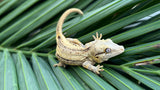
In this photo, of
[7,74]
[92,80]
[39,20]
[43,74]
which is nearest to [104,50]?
[92,80]

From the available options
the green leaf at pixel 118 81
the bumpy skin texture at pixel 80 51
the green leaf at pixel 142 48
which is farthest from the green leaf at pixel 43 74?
the green leaf at pixel 142 48

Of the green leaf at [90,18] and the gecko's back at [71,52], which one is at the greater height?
the green leaf at [90,18]

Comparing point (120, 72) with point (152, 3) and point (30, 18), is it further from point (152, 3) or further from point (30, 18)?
point (30, 18)

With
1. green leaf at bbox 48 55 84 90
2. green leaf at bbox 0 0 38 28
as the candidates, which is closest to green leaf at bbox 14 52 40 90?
green leaf at bbox 48 55 84 90

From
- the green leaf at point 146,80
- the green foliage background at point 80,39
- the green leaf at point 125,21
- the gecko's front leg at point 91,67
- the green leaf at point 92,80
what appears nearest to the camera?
the green leaf at point 146,80

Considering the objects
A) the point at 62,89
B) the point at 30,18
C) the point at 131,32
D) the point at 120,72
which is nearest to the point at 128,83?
the point at 120,72

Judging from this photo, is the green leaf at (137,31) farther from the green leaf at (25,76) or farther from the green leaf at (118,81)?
the green leaf at (25,76)

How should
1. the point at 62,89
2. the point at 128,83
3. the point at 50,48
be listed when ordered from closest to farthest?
the point at 128,83, the point at 62,89, the point at 50,48

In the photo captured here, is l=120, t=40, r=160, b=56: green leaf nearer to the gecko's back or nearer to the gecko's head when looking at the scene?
the gecko's head

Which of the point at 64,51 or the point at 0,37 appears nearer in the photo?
the point at 64,51
